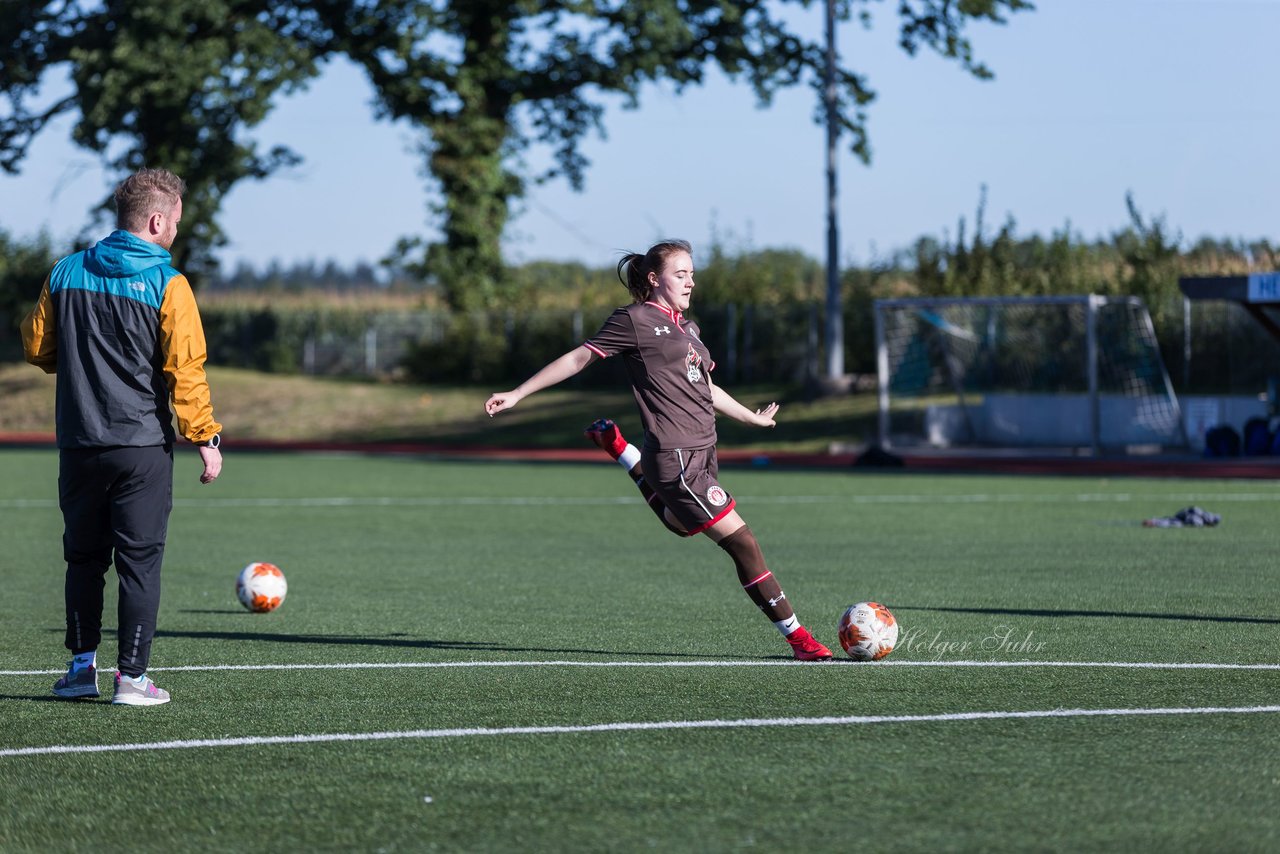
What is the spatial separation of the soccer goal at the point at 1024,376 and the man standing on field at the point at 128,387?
870 inches

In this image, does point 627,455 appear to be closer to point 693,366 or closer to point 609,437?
point 609,437

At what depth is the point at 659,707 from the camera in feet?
19.9

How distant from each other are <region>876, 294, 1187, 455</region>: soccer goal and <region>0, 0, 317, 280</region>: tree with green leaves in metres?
17.1

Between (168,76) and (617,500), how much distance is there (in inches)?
941

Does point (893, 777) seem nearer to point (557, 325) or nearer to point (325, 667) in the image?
point (325, 667)

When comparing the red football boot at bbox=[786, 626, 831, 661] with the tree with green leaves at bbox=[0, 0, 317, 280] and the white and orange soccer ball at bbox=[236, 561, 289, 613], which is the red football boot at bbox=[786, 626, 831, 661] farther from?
the tree with green leaves at bbox=[0, 0, 317, 280]

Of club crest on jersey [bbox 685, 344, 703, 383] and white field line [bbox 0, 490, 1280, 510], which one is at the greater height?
club crest on jersey [bbox 685, 344, 703, 383]

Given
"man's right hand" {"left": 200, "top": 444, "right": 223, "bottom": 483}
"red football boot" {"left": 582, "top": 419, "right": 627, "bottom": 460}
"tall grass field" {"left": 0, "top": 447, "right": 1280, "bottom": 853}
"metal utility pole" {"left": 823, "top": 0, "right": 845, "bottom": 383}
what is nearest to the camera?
"tall grass field" {"left": 0, "top": 447, "right": 1280, "bottom": 853}

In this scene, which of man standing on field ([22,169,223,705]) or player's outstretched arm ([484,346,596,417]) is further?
player's outstretched arm ([484,346,596,417])

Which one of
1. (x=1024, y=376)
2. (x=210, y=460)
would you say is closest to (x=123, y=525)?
(x=210, y=460)

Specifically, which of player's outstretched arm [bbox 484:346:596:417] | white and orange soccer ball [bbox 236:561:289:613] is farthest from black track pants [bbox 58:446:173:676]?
white and orange soccer ball [bbox 236:561:289:613]

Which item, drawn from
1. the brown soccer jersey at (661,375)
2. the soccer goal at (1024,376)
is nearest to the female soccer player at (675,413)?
the brown soccer jersey at (661,375)

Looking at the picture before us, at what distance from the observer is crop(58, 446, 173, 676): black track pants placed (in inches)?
243

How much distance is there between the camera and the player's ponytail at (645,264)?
7344 millimetres
